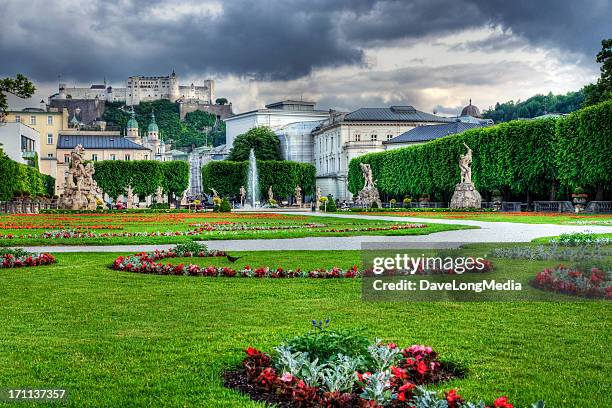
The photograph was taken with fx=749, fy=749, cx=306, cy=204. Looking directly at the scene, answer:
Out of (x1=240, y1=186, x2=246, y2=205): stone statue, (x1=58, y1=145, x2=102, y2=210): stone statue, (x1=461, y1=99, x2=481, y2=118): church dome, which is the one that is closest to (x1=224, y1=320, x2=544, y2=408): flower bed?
(x1=58, y1=145, x2=102, y2=210): stone statue

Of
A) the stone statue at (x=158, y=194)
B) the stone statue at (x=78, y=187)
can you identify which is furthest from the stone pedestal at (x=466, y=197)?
the stone statue at (x=158, y=194)

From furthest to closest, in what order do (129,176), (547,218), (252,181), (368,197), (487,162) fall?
(252,181) < (129,176) < (368,197) < (487,162) < (547,218)

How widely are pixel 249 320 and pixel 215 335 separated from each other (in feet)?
2.69

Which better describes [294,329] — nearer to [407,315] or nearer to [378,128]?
[407,315]

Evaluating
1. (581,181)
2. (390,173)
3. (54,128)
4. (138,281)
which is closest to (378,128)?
(390,173)

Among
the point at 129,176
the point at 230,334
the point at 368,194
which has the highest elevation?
the point at 129,176

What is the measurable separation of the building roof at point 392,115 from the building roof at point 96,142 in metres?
31.6

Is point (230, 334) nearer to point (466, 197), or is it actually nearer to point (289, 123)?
point (466, 197)

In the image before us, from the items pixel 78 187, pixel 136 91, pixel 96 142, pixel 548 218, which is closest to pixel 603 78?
pixel 548 218

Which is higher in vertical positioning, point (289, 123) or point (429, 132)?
point (289, 123)

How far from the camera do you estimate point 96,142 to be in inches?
4321

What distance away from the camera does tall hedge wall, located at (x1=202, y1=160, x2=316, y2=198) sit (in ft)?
287

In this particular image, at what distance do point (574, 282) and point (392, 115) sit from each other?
96.2 metres

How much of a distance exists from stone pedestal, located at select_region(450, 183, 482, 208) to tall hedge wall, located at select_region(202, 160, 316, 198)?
131ft
